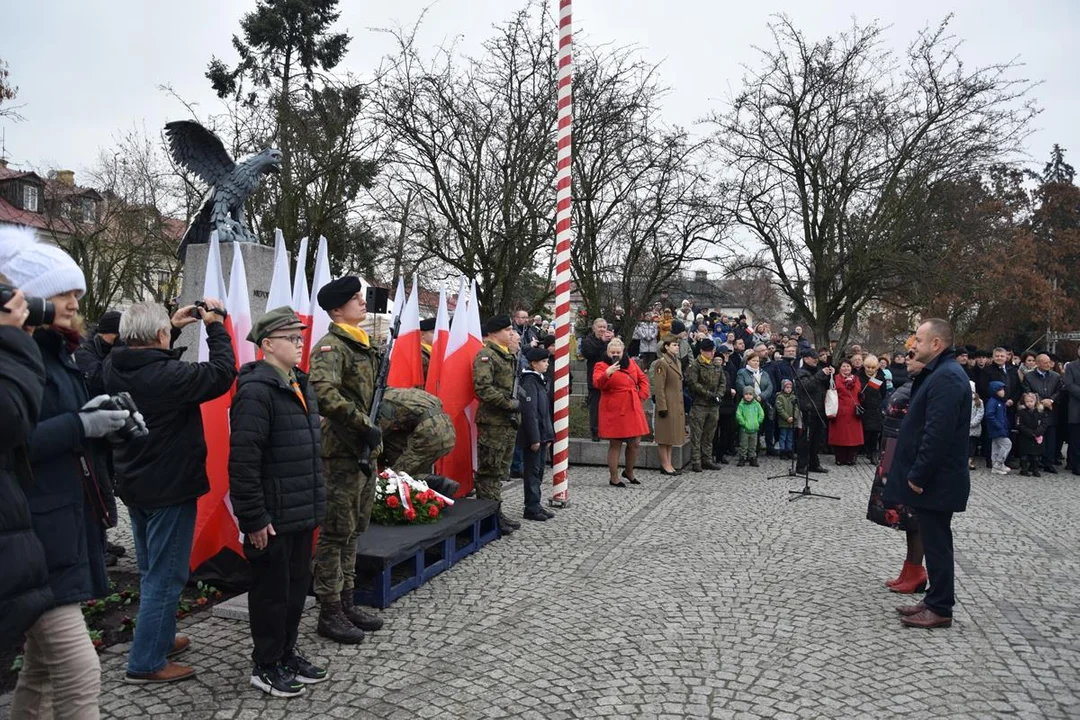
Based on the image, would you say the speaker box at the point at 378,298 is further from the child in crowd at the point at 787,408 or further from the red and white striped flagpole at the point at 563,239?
the child in crowd at the point at 787,408

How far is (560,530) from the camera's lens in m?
7.75

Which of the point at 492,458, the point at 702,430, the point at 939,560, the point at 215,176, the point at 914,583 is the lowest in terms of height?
the point at 914,583

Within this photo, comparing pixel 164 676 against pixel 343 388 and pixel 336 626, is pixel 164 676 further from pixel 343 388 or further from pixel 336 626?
pixel 343 388

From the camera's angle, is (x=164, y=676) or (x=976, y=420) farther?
(x=976, y=420)

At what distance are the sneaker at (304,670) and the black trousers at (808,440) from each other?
882 cm

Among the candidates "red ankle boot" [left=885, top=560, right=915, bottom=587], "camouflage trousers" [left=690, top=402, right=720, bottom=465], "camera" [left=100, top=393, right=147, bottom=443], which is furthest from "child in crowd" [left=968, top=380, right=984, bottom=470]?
"camera" [left=100, top=393, right=147, bottom=443]

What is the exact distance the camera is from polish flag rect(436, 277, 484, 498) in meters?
8.16

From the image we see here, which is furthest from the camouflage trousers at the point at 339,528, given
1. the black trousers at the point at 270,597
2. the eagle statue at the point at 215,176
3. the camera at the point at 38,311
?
the eagle statue at the point at 215,176

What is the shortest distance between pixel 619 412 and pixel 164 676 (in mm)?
7237

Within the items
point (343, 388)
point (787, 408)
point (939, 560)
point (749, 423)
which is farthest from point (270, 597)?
point (787, 408)

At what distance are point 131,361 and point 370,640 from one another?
81.3 inches

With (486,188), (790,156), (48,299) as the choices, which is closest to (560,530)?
(48,299)

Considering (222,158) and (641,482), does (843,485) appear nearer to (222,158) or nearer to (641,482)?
→ (641,482)

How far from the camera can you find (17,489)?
2.45 metres
